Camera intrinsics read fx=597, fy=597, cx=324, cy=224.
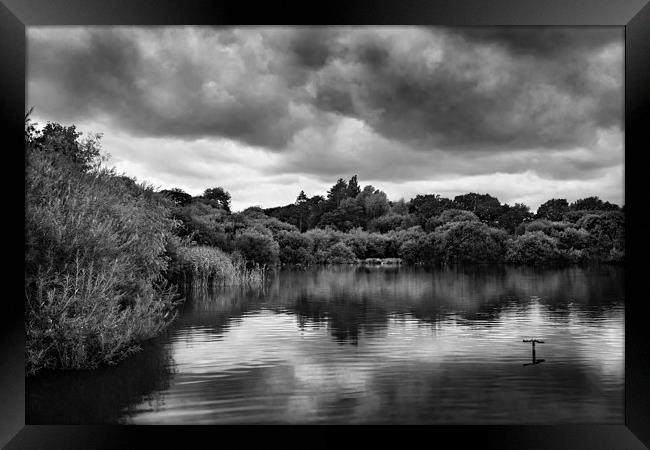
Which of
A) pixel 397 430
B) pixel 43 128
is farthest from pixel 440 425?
pixel 43 128

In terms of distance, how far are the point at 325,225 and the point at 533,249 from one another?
7745mm

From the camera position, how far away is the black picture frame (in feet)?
20.9

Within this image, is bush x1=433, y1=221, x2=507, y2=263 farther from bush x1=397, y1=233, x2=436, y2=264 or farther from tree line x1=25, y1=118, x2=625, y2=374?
bush x1=397, y1=233, x2=436, y2=264

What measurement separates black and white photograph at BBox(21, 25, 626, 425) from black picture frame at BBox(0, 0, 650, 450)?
2.36ft

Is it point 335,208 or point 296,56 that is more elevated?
point 296,56

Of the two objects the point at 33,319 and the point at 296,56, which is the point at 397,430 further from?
the point at 296,56

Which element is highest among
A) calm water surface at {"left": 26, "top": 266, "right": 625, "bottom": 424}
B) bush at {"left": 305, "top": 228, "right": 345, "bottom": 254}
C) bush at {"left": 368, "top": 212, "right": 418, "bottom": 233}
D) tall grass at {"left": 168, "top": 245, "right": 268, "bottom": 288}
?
bush at {"left": 368, "top": 212, "right": 418, "bottom": 233}

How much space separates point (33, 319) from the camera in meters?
8.59

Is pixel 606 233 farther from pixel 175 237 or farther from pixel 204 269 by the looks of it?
pixel 175 237

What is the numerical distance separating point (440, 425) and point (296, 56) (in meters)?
14.0

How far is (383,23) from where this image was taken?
655 centimetres

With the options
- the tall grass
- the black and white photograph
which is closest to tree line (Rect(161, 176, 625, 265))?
the black and white photograph

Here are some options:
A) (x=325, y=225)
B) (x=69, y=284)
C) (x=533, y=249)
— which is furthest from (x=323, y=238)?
(x=69, y=284)

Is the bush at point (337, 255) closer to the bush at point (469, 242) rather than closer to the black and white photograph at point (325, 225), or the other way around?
the black and white photograph at point (325, 225)
